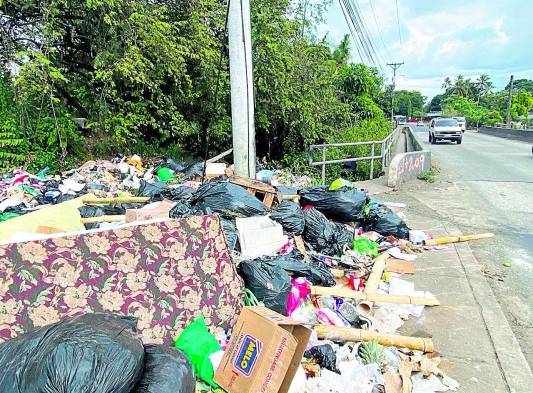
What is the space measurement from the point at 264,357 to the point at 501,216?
239 inches

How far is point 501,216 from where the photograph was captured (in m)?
6.75

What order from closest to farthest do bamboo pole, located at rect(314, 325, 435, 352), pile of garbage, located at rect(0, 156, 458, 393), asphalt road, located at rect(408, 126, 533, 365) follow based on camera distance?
pile of garbage, located at rect(0, 156, 458, 393) < bamboo pole, located at rect(314, 325, 435, 352) < asphalt road, located at rect(408, 126, 533, 365)

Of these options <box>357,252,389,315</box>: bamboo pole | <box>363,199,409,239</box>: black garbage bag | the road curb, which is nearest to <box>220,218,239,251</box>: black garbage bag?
<box>357,252,389,315</box>: bamboo pole

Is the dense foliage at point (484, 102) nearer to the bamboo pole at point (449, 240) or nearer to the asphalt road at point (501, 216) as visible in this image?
the asphalt road at point (501, 216)

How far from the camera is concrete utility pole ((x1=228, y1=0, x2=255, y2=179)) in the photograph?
5211 millimetres

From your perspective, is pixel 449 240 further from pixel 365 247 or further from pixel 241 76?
pixel 241 76

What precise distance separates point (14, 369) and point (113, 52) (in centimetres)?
863

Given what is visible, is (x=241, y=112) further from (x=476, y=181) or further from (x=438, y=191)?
(x=476, y=181)

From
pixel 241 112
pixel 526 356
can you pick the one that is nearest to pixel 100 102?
pixel 241 112

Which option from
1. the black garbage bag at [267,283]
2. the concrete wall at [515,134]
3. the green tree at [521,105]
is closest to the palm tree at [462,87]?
the green tree at [521,105]

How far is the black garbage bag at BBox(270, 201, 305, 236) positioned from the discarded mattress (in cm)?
140

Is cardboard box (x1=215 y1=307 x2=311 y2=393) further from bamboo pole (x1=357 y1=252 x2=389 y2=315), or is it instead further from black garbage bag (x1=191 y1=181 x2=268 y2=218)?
black garbage bag (x1=191 y1=181 x2=268 y2=218)

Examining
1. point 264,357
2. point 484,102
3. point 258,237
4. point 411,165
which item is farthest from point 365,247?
point 484,102

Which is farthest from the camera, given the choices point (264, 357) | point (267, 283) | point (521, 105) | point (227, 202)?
point (521, 105)
